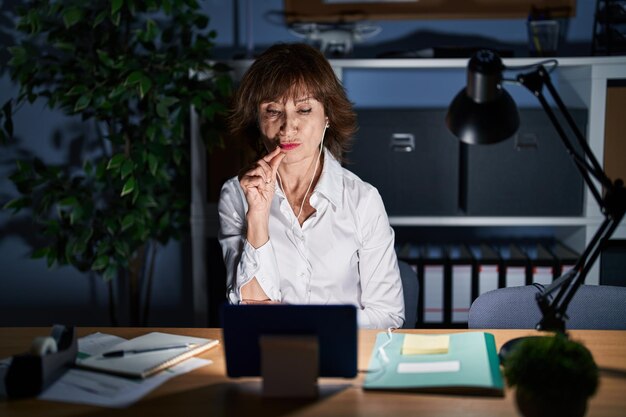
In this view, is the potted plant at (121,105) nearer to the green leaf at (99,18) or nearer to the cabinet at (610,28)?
the green leaf at (99,18)

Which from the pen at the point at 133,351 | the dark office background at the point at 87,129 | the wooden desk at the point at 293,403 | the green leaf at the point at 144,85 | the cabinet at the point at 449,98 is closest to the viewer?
the wooden desk at the point at 293,403

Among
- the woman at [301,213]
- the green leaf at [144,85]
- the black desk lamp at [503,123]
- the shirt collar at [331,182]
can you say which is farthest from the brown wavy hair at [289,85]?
the black desk lamp at [503,123]

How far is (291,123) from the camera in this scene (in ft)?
6.12

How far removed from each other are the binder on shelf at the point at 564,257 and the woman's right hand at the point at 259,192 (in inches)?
45.5

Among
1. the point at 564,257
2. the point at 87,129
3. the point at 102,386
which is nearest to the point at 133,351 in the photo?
the point at 102,386

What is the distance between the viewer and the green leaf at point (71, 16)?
7.89 feet

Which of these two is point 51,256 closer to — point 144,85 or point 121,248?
point 121,248

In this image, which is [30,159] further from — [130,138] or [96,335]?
[96,335]

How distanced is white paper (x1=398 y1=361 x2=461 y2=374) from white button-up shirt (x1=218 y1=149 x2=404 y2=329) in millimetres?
505

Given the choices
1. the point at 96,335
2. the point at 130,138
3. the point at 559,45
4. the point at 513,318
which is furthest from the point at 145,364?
the point at 559,45

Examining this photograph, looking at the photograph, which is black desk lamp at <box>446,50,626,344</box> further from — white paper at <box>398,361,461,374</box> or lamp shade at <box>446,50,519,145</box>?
white paper at <box>398,361,461,374</box>

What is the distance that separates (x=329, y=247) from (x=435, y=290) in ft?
2.35

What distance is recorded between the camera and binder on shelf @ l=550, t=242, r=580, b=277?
2.50 meters

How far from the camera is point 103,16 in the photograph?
7.94ft
